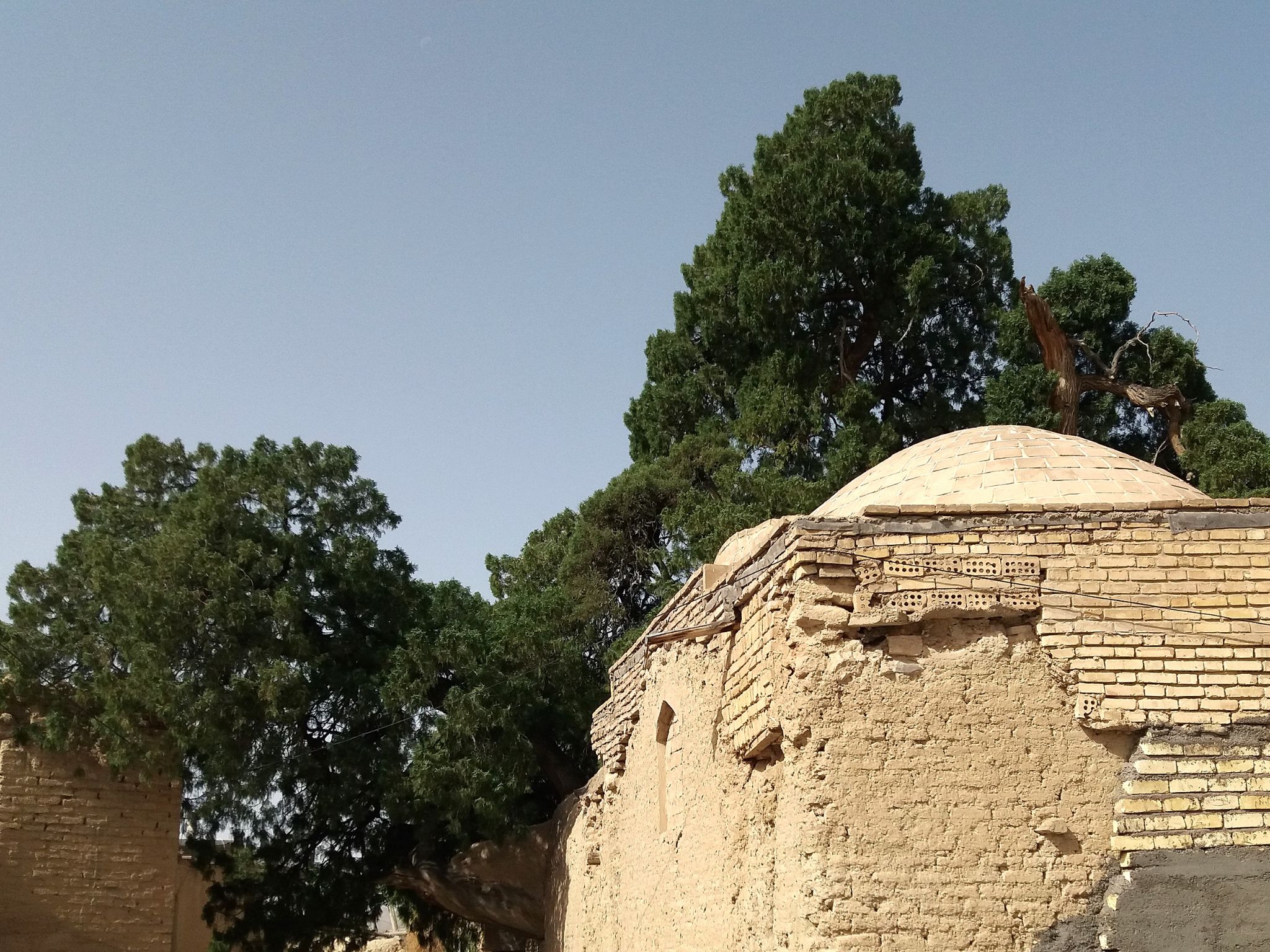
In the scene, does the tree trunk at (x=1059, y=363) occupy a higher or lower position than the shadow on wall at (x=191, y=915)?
higher

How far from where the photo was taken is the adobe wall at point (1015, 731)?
21.2 ft

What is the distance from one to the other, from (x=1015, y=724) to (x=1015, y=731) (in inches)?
1.4

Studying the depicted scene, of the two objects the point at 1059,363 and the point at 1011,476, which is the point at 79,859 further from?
the point at 1059,363

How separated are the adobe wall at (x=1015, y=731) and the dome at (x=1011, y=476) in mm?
376

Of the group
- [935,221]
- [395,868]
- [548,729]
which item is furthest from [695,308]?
[395,868]

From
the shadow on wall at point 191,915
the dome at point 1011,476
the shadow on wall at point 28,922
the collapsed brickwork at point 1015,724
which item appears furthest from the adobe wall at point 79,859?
the dome at point 1011,476

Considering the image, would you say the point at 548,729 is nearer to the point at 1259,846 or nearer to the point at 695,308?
the point at 695,308

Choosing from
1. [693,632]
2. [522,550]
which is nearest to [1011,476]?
[693,632]

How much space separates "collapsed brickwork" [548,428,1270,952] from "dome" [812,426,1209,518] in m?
0.05

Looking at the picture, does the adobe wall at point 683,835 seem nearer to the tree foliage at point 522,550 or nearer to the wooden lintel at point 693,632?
the wooden lintel at point 693,632

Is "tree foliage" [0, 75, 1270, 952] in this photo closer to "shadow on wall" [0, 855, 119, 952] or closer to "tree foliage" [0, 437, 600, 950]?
"tree foliage" [0, 437, 600, 950]

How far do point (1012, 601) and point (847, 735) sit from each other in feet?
3.67

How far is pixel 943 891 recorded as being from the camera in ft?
21.3

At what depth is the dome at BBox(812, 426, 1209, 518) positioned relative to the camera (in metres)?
7.52
